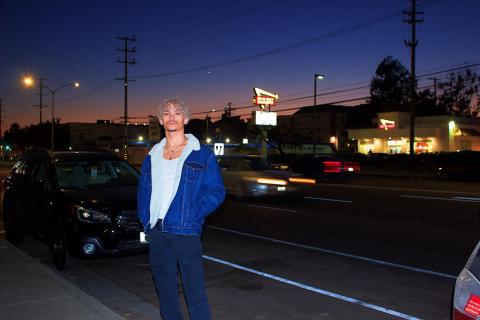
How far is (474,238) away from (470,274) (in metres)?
7.41

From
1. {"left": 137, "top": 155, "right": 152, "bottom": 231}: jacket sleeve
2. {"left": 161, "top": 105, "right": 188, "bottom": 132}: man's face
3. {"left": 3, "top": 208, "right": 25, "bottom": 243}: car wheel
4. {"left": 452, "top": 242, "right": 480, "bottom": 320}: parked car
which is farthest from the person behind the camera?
{"left": 3, "top": 208, "right": 25, "bottom": 243}: car wheel

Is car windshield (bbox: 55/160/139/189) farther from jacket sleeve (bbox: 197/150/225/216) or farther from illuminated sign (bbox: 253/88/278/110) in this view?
illuminated sign (bbox: 253/88/278/110)

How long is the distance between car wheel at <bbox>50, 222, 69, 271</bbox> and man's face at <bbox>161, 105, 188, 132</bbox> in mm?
3887

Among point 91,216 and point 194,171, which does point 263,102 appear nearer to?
point 91,216

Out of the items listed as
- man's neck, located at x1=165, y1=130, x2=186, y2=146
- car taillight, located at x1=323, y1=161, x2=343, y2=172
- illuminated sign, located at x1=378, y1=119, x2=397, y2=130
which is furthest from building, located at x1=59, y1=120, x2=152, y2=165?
man's neck, located at x1=165, y1=130, x2=186, y2=146

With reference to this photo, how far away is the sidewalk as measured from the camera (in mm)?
4914

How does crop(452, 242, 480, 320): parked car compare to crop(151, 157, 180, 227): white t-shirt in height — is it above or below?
below

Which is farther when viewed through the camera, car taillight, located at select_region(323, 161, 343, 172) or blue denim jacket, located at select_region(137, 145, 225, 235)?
car taillight, located at select_region(323, 161, 343, 172)

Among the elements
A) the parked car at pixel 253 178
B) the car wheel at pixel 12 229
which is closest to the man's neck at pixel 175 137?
the car wheel at pixel 12 229

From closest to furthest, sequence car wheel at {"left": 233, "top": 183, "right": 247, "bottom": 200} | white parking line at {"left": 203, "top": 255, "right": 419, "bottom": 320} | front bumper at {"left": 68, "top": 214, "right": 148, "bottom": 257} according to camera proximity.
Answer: white parking line at {"left": 203, "top": 255, "right": 419, "bottom": 320}
front bumper at {"left": 68, "top": 214, "right": 148, "bottom": 257}
car wheel at {"left": 233, "top": 183, "right": 247, "bottom": 200}

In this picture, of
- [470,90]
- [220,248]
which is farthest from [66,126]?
[220,248]

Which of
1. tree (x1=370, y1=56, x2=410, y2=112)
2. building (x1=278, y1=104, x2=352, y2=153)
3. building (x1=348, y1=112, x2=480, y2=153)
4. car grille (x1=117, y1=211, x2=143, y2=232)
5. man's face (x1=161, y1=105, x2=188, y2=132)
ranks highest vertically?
tree (x1=370, y1=56, x2=410, y2=112)

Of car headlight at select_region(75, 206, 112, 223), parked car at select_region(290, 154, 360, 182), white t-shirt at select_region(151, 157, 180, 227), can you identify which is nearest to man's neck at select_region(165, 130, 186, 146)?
white t-shirt at select_region(151, 157, 180, 227)

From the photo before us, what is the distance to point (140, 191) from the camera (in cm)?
383
